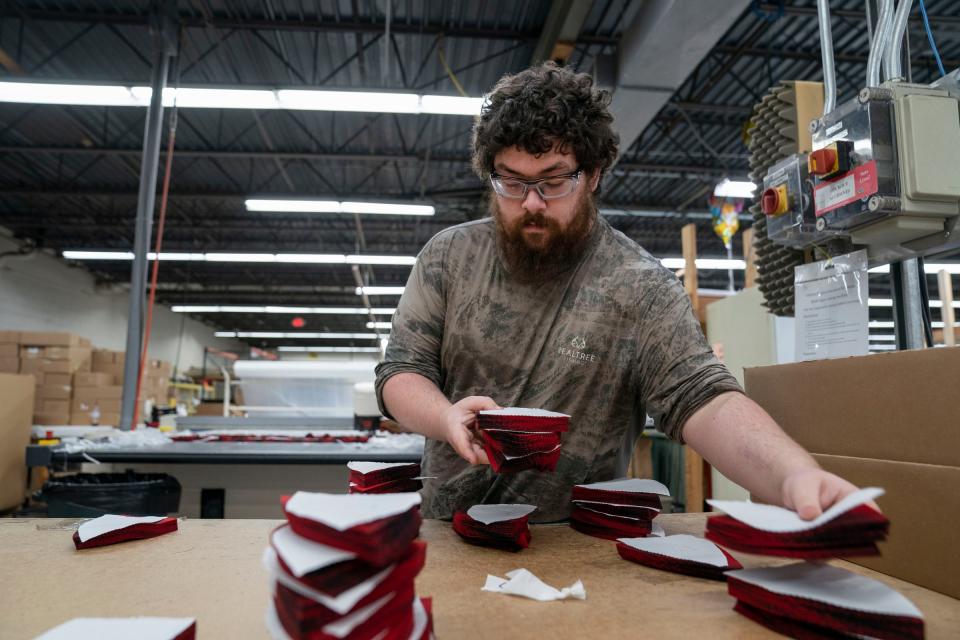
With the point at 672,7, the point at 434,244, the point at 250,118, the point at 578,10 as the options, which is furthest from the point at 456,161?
the point at 434,244

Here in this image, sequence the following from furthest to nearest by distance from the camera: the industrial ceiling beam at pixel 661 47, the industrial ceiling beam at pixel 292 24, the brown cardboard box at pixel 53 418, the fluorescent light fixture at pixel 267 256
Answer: the fluorescent light fixture at pixel 267 256, the brown cardboard box at pixel 53 418, the industrial ceiling beam at pixel 292 24, the industrial ceiling beam at pixel 661 47

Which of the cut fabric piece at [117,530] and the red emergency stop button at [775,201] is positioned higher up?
the red emergency stop button at [775,201]

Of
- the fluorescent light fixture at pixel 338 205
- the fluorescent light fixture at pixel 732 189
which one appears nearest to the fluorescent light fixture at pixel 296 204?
the fluorescent light fixture at pixel 338 205

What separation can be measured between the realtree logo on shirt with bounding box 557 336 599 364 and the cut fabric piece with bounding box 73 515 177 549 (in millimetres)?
828

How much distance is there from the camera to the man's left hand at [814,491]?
71cm

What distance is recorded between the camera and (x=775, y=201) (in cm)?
128

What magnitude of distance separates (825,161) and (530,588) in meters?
0.89

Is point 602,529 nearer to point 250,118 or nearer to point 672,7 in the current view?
point 672,7

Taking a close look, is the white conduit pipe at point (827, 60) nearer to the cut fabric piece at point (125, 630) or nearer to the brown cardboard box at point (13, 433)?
the cut fabric piece at point (125, 630)

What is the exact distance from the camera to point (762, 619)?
71 cm

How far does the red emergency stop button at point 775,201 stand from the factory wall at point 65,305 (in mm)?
12466

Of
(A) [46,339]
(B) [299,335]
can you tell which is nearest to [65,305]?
(A) [46,339]

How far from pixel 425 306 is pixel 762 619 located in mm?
875

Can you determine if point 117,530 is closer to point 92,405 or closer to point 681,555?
point 681,555
